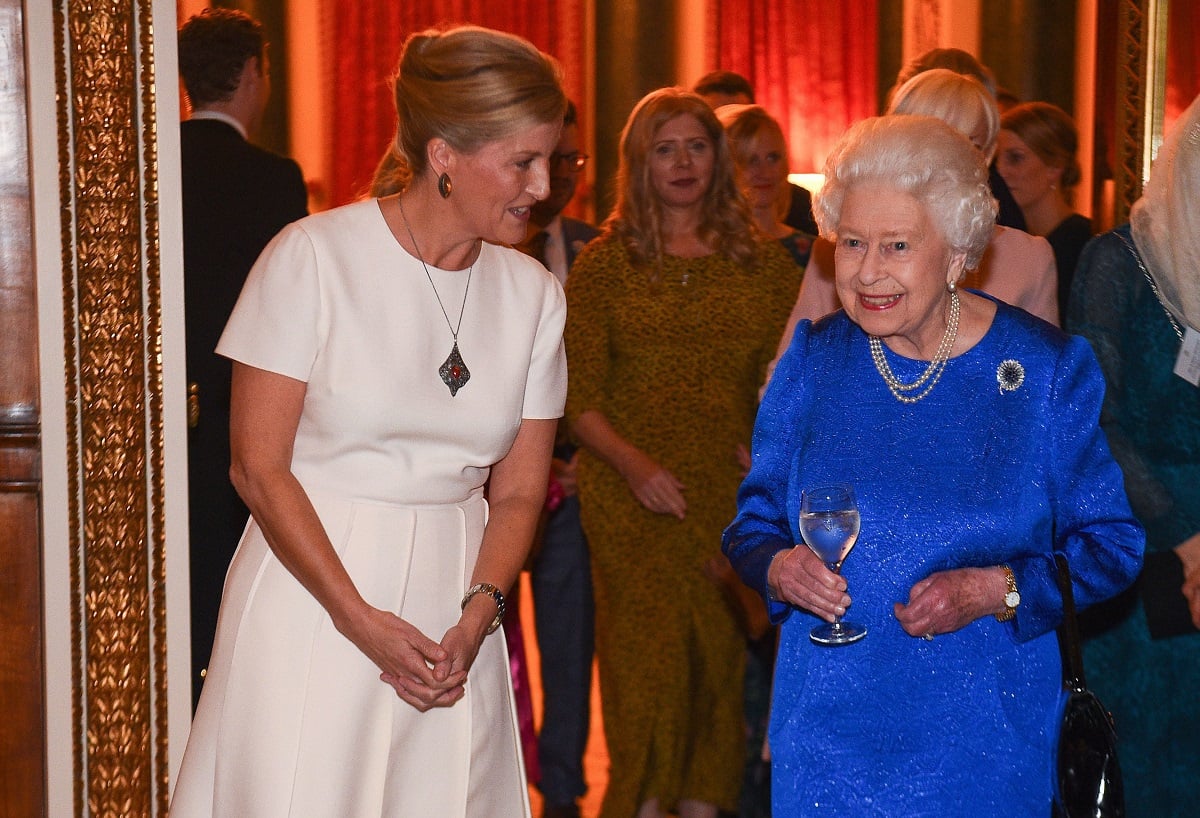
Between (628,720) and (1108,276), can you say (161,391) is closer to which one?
(628,720)

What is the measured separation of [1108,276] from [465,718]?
1.59 m

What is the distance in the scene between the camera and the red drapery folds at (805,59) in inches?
317

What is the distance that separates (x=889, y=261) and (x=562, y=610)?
2455mm

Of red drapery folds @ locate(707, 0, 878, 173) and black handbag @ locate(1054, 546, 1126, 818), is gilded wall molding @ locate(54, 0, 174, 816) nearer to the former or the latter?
black handbag @ locate(1054, 546, 1126, 818)

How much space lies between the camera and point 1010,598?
227 cm

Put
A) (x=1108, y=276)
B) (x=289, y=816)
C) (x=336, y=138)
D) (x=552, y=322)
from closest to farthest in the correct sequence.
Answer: (x=289, y=816)
(x=552, y=322)
(x=1108, y=276)
(x=336, y=138)

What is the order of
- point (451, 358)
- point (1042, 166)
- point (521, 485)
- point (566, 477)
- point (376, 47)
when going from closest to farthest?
point (451, 358)
point (521, 485)
point (566, 477)
point (1042, 166)
point (376, 47)

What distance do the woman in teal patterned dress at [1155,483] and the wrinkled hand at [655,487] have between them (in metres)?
1.32

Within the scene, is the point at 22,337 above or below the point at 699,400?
above

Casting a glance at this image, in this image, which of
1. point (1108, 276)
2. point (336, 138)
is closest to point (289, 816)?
point (1108, 276)

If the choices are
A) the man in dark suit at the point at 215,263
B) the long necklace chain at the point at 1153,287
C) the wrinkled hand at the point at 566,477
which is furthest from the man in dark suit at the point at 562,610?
the long necklace chain at the point at 1153,287

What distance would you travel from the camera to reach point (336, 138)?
25.9 ft

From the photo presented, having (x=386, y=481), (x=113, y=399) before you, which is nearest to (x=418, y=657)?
(x=386, y=481)

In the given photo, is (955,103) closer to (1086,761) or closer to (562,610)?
(1086,761)
